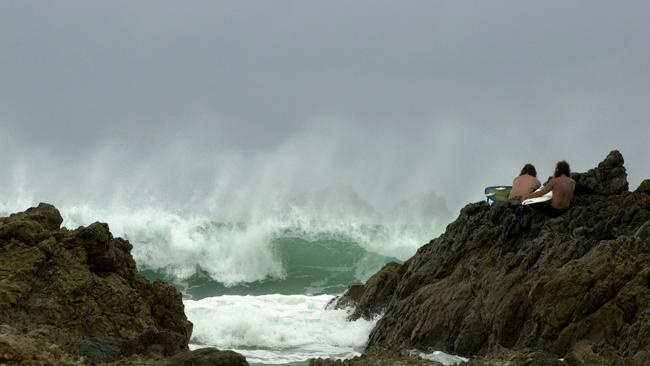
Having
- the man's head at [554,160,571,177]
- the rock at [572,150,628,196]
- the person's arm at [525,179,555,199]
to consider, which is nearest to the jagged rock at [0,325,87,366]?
the person's arm at [525,179,555,199]

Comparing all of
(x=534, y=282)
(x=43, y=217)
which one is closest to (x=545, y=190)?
(x=534, y=282)

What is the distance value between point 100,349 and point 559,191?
8274 mm

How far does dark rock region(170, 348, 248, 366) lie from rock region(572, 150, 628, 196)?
898 centimetres

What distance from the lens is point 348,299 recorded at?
1830 centimetres

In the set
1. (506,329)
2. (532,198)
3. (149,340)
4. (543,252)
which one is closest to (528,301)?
(506,329)

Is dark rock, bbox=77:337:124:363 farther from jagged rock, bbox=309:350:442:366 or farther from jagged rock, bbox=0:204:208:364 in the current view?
jagged rock, bbox=309:350:442:366

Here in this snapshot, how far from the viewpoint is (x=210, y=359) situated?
24.5 feet

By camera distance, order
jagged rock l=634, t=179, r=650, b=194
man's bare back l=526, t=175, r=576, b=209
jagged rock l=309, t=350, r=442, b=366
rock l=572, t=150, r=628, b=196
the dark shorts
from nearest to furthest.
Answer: jagged rock l=309, t=350, r=442, b=366 < jagged rock l=634, t=179, r=650, b=194 < man's bare back l=526, t=175, r=576, b=209 < the dark shorts < rock l=572, t=150, r=628, b=196

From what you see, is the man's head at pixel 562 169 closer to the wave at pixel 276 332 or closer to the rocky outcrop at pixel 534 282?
the rocky outcrop at pixel 534 282

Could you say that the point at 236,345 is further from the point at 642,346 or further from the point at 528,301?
the point at 642,346

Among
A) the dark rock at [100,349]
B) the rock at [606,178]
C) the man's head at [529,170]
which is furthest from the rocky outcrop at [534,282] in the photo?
the dark rock at [100,349]

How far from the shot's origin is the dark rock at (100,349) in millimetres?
8570

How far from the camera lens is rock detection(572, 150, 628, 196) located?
14.6 metres

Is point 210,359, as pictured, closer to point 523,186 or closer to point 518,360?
point 518,360
